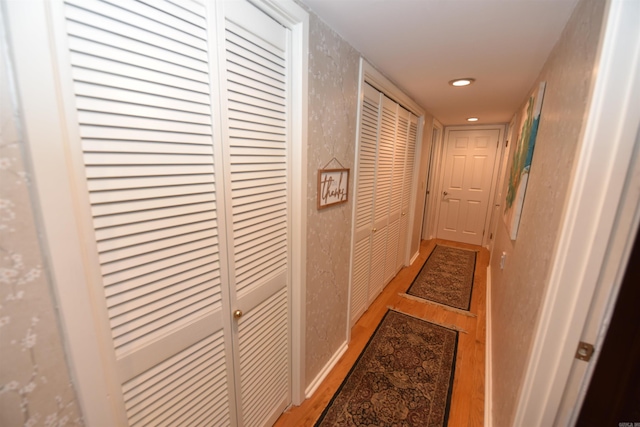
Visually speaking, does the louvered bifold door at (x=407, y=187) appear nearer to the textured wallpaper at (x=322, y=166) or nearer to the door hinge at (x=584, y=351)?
the textured wallpaper at (x=322, y=166)

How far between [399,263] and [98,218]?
10.7ft

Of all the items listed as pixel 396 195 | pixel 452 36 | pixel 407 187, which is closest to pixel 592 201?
pixel 452 36

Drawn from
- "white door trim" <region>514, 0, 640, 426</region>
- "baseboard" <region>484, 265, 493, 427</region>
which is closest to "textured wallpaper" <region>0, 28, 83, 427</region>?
"white door trim" <region>514, 0, 640, 426</region>

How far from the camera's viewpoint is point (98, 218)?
62 cm

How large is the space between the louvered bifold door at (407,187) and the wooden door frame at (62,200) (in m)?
2.91

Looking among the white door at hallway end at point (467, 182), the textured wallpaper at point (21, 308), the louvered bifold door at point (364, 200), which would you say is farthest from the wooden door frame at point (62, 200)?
the white door at hallway end at point (467, 182)

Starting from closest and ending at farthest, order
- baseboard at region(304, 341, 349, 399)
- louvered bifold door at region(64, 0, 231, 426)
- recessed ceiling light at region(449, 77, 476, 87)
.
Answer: louvered bifold door at region(64, 0, 231, 426), baseboard at region(304, 341, 349, 399), recessed ceiling light at region(449, 77, 476, 87)

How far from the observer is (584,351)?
28.9 inches

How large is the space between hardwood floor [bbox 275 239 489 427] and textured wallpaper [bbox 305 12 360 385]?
0.50 ft

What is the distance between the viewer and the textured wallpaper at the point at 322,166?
1261 mm

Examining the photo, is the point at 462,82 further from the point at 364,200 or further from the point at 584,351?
the point at 584,351

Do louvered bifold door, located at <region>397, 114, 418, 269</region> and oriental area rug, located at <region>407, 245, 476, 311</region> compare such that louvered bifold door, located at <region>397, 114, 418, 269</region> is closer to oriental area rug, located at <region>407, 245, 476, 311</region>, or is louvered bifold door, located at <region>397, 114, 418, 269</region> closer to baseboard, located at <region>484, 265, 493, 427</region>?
oriental area rug, located at <region>407, 245, 476, 311</region>

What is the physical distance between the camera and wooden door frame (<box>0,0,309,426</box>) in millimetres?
474

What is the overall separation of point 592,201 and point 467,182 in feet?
14.2
